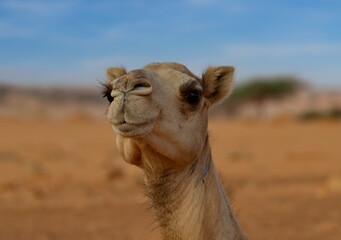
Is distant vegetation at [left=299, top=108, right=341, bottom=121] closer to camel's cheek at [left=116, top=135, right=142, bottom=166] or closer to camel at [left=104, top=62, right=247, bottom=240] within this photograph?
camel at [left=104, top=62, right=247, bottom=240]

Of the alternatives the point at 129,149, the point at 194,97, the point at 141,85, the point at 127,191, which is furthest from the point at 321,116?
the point at 141,85

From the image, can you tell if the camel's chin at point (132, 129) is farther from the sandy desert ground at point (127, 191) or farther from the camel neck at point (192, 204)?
the sandy desert ground at point (127, 191)

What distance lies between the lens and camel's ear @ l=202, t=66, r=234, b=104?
5.44 metres

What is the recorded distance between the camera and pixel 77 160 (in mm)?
24391

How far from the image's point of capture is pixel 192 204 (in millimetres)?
4879

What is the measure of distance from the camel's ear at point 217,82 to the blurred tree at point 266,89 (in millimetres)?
63358

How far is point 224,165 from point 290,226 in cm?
1045

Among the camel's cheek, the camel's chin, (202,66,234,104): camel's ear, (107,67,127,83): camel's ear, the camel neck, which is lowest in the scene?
the camel neck

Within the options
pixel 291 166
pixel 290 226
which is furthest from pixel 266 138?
pixel 290 226

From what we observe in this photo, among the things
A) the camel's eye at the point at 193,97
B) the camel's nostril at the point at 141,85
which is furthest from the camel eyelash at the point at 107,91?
the camel's eye at the point at 193,97

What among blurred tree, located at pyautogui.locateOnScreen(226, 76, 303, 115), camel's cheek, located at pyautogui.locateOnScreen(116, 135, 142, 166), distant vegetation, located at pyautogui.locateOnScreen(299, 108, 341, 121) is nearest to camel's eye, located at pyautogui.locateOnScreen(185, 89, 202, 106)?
camel's cheek, located at pyautogui.locateOnScreen(116, 135, 142, 166)

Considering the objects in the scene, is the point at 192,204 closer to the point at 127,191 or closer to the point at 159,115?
the point at 159,115

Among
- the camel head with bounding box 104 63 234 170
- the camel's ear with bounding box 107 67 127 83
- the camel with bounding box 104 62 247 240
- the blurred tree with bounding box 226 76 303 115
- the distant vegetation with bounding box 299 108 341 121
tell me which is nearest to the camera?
the camel head with bounding box 104 63 234 170

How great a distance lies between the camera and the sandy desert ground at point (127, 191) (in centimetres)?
1100
